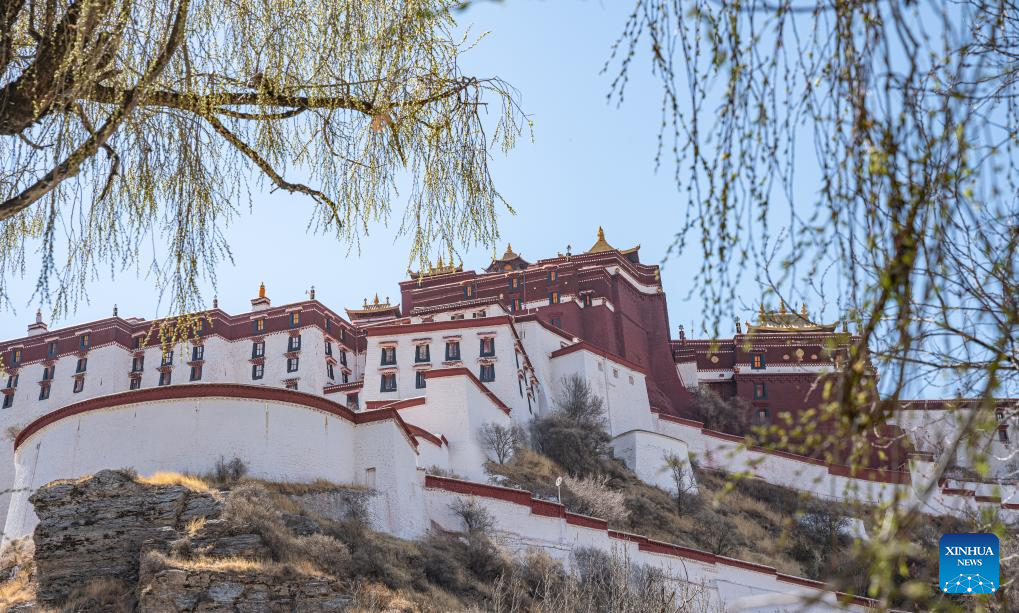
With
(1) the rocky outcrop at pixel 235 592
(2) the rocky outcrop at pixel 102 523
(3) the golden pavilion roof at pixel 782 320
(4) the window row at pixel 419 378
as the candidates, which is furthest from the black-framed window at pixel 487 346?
(3) the golden pavilion roof at pixel 782 320

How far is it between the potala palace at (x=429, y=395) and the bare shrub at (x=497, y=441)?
11.5 inches

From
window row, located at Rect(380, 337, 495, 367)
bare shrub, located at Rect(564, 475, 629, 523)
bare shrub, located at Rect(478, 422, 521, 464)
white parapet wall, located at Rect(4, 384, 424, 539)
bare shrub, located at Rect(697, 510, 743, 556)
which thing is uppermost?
window row, located at Rect(380, 337, 495, 367)

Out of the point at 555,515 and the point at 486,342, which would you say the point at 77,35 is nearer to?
the point at 555,515

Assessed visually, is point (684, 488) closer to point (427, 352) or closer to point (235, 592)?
point (427, 352)

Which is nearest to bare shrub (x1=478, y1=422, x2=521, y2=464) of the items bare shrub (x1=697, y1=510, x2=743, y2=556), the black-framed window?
the black-framed window

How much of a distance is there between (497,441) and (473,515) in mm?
9636

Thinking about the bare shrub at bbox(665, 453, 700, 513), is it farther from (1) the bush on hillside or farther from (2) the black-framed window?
(2) the black-framed window

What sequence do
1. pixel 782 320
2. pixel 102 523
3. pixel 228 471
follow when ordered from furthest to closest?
pixel 228 471
pixel 102 523
pixel 782 320

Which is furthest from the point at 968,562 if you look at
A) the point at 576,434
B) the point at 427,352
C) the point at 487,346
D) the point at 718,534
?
the point at 427,352

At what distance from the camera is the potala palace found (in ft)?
74.9

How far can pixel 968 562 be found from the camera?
5.95m

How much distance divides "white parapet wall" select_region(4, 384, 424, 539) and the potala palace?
0.13ft

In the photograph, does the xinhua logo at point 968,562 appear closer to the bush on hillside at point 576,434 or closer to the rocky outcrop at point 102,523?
the rocky outcrop at point 102,523

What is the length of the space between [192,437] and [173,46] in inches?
718
